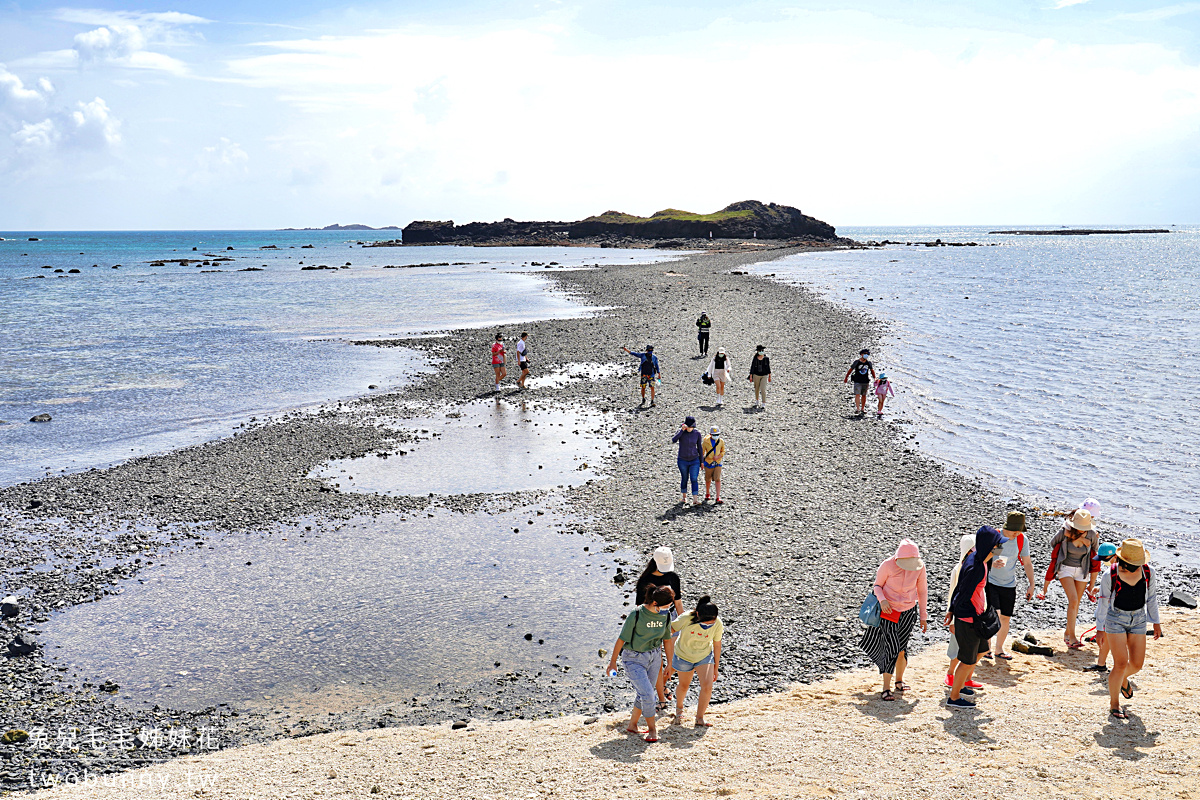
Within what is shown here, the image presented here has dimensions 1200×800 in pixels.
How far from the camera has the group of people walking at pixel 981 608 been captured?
8.89m

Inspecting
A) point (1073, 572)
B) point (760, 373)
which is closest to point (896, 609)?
point (1073, 572)

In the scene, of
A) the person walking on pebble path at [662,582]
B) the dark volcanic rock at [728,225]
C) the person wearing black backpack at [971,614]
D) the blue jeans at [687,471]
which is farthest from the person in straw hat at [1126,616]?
the dark volcanic rock at [728,225]

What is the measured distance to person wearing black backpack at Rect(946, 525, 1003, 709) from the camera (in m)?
9.22

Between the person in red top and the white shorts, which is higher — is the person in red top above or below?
above

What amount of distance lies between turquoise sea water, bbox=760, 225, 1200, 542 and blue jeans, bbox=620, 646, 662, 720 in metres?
13.3

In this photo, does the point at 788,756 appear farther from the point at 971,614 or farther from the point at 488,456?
the point at 488,456

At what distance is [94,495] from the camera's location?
18547mm

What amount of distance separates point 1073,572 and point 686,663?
6.03 metres

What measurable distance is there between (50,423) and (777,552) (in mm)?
25254

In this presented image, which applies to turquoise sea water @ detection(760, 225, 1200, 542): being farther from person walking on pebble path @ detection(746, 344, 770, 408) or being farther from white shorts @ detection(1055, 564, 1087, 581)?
white shorts @ detection(1055, 564, 1087, 581)

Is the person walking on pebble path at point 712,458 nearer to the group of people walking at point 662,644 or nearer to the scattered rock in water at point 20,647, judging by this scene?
the group of people walking at point 662,644

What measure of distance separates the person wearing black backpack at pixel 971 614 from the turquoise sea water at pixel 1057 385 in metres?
10.2

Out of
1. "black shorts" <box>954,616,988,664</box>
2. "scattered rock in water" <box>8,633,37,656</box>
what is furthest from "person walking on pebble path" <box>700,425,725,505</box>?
"scattered rock in water" <box>8,633,37,656</box>

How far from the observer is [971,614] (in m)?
9.26
